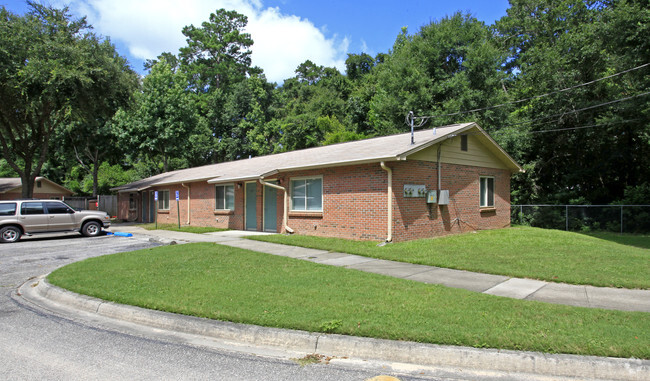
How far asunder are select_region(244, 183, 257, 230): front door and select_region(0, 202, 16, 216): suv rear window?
8.87 m

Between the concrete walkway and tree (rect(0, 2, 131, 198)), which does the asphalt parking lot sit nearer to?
the concrete walkway

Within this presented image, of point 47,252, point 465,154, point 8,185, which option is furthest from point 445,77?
point 8,185

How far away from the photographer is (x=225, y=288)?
23.0 ft

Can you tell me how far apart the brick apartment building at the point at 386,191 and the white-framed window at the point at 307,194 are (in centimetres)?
4

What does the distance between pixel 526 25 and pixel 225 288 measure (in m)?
33.6

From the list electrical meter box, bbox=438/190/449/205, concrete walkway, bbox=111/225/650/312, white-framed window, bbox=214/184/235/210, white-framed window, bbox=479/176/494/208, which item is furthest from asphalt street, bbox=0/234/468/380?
white-framed window, bbox=479/176/494/208

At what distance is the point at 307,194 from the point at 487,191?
776 centimetres

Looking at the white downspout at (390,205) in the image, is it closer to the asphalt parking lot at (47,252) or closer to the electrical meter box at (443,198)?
the electrical meter box at (443,198)

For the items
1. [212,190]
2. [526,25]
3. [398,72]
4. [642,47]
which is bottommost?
[212,190]

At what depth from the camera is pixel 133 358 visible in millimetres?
4555

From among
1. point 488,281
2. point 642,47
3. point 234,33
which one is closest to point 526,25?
point 642,47

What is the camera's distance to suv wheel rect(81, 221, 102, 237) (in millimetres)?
17609

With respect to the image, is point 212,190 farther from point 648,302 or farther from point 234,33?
point 234,33

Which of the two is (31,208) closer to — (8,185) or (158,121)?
(158,121)
